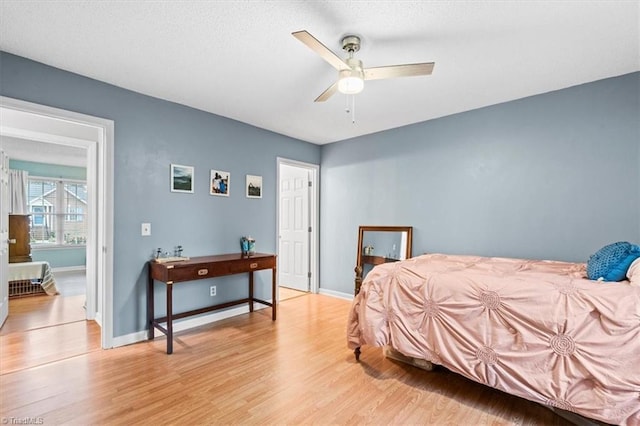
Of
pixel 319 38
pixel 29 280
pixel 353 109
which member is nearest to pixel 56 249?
pixel 29 280

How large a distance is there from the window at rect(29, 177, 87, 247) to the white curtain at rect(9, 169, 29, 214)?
0.71 ft

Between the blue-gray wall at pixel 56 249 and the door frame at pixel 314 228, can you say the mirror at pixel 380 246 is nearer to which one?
the door frame at pixel 314 228

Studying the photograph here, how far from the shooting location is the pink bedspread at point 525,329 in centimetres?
158

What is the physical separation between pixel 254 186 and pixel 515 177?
9.98 feet

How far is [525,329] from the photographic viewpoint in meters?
1.82

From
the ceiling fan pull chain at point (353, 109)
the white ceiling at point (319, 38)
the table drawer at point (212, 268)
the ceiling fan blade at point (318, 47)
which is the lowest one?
the table drawer at point (212, 268)

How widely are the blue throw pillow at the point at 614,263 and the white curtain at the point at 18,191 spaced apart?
28.3 feet

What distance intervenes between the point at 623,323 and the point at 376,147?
3.31 m

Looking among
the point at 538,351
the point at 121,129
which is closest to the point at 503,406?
the point at 538,351

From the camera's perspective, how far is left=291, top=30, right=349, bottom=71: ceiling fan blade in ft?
5.34

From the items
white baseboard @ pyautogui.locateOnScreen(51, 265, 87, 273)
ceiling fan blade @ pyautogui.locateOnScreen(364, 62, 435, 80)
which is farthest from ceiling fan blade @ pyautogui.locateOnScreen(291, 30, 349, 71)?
white baseboard @ pyautogui.locateOnScreen(51, 265, 87, 273)

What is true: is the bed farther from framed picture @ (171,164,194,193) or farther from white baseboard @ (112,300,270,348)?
framed picture @ (171,164,194,193)
